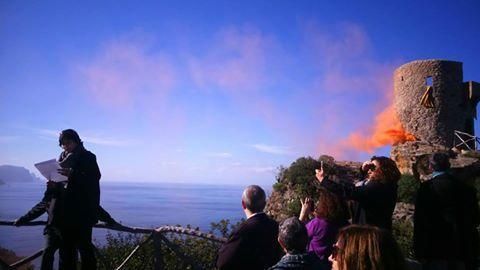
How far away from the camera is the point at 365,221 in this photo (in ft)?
15.9

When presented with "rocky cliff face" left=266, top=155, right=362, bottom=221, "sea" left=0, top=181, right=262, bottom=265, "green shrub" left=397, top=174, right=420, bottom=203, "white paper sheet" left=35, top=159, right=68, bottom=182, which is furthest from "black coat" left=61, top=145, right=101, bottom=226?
"green shrub" left=397, top=174, right=420, bottom=203

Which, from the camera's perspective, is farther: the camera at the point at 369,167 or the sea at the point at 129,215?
the sea at the point at 129,215

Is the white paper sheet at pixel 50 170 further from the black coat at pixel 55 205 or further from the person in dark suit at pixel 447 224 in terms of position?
the person in dark suit at pixel 447 224

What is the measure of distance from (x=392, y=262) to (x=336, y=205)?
2027mm

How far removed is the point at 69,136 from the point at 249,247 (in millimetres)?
2940

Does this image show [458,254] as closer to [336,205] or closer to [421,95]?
[336,205]

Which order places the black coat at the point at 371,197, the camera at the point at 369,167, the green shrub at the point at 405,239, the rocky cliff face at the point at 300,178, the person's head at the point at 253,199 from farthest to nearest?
the rocky cliff face at the point at 300,178 → the green shrub at the point at 405,239 → the camera at the point at 369,167 → the black coat at the point at 371,197 → the person's head at the point at 253,199

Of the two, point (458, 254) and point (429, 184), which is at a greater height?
point (429, 184)

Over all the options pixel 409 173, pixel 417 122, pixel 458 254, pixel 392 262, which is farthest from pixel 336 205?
pixel 417 122

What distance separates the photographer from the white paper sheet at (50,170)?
5.10 m

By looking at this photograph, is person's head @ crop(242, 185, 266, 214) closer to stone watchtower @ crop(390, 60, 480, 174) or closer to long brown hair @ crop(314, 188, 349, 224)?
long brown hair @ crop(314, 188, 349, 224)

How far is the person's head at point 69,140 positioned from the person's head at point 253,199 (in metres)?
2.60

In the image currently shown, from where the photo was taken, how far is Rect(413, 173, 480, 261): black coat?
15.1 feet

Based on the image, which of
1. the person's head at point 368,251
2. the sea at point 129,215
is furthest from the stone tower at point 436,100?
the person's head at point 368,251
